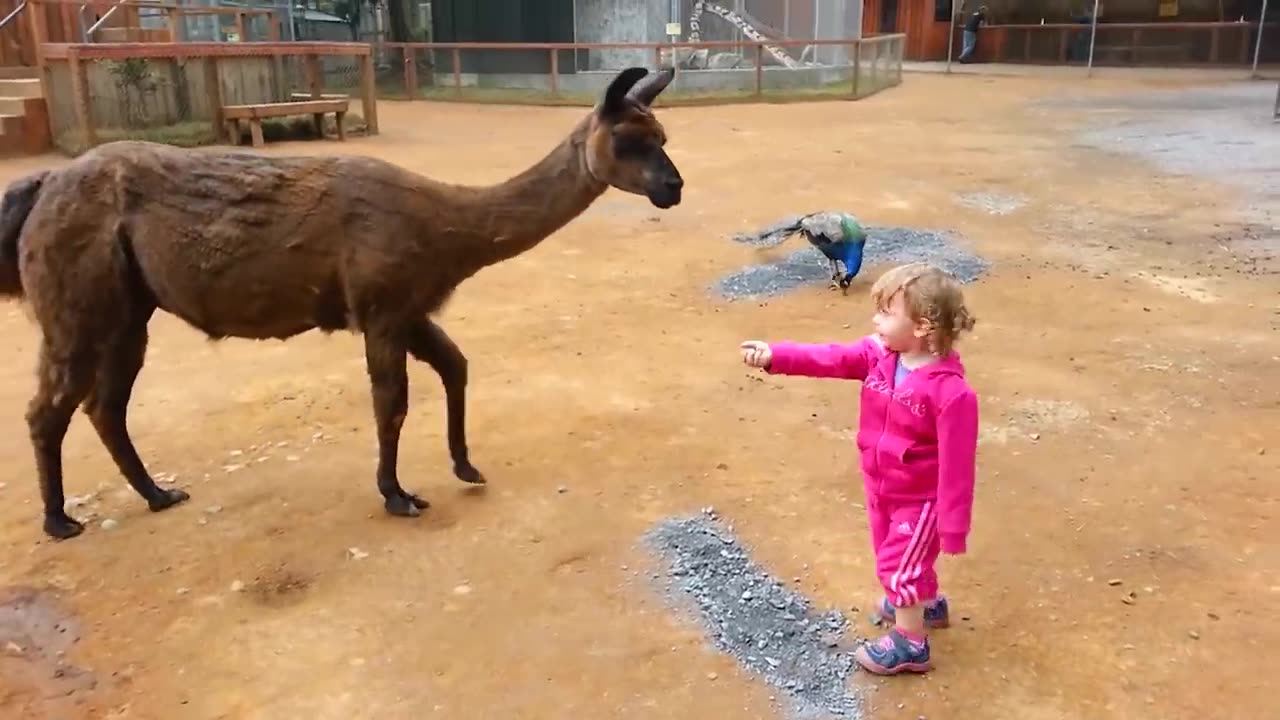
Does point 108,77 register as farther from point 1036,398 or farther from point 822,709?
point 822,709

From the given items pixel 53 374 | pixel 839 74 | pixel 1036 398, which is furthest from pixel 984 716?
pixel 839 74

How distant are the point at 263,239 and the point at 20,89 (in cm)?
1355

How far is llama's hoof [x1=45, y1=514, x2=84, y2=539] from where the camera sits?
4184 millimetres

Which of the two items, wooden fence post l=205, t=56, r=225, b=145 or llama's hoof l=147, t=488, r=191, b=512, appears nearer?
llama's hoof l=147, t=488, r=191, b=512

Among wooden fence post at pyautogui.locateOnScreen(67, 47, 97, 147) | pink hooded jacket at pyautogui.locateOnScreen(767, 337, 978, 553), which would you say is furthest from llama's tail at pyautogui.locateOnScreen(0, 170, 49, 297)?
wooden fence post at pyautogui.locateOnScreen(67, 47, 97, 147)

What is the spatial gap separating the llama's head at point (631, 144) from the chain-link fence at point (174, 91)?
39.9ft

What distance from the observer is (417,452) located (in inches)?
198

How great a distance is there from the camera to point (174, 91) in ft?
50.4

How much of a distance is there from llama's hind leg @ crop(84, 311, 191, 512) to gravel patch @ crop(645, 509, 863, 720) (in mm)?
2152

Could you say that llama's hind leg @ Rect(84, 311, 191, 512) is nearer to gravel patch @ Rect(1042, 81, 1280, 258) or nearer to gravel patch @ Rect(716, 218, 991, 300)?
gravel patch @ Rect(716, 218, 991, 300)

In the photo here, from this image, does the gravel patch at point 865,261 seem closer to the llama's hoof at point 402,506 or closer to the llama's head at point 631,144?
the llama's head at point 631,144

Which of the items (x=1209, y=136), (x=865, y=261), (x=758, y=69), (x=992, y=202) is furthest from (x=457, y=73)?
(x=865, y=261)

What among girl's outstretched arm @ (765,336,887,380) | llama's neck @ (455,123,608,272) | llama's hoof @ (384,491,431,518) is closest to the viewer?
girl's outstretched arm @ (765,336,887,380)

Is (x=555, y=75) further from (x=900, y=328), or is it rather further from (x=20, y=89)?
(x=900, y=328)
